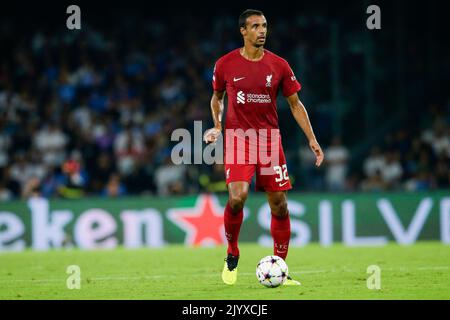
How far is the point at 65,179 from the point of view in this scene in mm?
20797

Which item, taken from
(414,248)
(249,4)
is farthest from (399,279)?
(249,4)

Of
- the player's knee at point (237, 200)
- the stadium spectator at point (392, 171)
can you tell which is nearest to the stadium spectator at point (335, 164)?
the stadium spectator at point (392, 171)

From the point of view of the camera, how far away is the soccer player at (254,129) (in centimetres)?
992

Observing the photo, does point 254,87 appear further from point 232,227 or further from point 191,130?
point 191,130

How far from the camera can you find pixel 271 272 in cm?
953

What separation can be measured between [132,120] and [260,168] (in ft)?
40.3

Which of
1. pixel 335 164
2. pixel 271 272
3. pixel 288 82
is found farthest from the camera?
pixel 335 164

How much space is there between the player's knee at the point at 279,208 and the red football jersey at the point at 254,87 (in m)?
0.77

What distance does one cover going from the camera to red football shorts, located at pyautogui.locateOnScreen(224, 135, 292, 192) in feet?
32.4

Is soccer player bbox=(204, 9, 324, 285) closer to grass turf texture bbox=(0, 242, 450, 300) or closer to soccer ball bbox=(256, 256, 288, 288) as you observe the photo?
soccer ball bbox=(256, 256, 288, 288)

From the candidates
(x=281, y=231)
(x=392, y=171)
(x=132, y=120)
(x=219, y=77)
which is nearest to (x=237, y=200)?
(x=281, y=231)

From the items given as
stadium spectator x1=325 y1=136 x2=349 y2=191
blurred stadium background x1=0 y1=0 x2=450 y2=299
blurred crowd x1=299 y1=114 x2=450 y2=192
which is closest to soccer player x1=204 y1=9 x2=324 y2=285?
blurred stadium background x1=0 y1=0 x2=450 y2=299

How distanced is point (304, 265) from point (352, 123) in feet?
31.5
